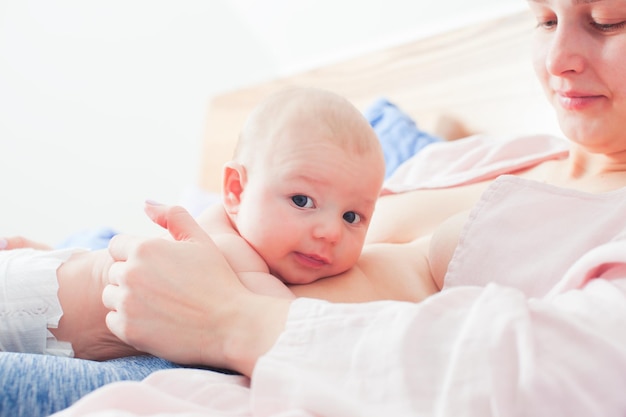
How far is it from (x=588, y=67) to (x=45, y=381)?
2.65 feet

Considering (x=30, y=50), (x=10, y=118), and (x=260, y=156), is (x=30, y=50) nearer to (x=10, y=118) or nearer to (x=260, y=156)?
(x=10, y=118)

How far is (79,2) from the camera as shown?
3344 millimetres

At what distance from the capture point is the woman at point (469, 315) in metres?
0.68

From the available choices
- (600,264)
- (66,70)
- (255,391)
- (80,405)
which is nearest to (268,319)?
(255,391)

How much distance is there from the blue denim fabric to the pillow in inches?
41.4

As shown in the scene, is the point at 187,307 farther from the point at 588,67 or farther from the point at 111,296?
the point at 588,67

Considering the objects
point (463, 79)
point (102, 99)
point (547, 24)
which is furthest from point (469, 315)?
point (102, 99)

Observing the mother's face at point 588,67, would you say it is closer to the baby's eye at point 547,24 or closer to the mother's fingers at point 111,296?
the baby's eye at point 547,24

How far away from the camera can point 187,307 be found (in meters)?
0.91

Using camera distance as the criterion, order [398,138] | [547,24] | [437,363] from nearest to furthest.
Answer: [437,363]
[547,24]
[398,138]

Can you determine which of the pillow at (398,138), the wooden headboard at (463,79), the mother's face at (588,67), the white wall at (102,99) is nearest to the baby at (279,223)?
the mother's face at (588,67)

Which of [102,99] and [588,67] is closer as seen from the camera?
[588,67]

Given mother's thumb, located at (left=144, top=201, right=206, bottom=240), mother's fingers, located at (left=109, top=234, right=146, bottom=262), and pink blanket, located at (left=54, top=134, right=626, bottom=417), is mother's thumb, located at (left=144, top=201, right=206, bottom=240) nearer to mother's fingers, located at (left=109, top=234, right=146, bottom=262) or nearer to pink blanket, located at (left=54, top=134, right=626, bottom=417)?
mother's fingers, located at (left=109, top=234, right=146, bottom=262)

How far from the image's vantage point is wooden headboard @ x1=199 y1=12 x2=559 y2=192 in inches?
70.1
